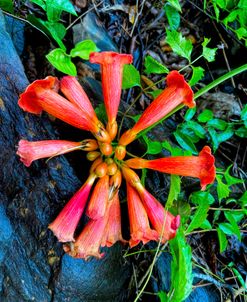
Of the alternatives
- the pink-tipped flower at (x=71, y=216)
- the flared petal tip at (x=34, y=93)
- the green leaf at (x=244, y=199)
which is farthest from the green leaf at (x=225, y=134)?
the flared petal tip at (x=34, y=93)

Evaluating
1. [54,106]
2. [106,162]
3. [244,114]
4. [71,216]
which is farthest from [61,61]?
[244,114]

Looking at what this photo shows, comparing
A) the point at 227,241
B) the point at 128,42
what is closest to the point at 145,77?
the point at 128,42

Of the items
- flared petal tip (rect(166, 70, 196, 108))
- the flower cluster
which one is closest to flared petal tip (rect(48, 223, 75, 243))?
the flower cluster

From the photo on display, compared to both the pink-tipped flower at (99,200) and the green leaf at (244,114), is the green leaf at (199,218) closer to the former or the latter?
the pink-tipped flower at (99,200)

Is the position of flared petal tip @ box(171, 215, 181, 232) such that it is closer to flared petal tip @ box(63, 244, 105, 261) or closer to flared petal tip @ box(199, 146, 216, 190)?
flared petal tip @ box(199, 146, 216, 190)

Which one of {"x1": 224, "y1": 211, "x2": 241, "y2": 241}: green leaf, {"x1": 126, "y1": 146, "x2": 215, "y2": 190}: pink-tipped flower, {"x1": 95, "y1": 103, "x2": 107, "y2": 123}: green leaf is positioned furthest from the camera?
{"x1": 224, "y1": 211, "x2": 241, "y2": 241}: green leaf
